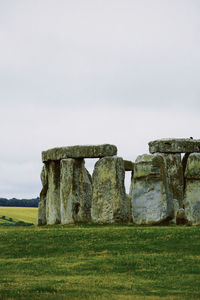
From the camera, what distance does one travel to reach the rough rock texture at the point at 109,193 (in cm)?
2991

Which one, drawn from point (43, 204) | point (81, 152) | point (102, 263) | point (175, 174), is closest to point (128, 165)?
point (175, 174)

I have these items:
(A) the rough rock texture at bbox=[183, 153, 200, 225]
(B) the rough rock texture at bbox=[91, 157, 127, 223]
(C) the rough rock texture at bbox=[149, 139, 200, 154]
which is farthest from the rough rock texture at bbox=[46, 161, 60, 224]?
(A) the rough rock texture at bbox=[183, 153, 200, 225]

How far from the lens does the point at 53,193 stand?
1347 inches

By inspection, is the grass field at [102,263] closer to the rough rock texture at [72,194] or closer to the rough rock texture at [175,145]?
the rough rock texture at [72,194]

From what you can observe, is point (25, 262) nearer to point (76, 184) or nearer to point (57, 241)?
point (57, 241)

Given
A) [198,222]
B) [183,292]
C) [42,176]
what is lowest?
[183,292]

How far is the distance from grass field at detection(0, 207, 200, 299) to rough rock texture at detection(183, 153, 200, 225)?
1523 millimetres

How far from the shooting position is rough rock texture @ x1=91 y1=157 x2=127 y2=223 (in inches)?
A: 1177

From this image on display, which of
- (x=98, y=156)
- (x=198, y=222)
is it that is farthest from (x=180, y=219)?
(x=98, y=156)

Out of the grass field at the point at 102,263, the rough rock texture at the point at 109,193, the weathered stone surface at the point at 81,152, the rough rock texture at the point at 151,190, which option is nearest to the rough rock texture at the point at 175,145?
the weathered stone surface at the point at 81,152

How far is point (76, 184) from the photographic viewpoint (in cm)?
→ 3250

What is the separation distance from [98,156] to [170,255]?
1037cm

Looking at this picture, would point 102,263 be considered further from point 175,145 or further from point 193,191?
point 175,145

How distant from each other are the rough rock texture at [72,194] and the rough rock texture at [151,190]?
472cm
